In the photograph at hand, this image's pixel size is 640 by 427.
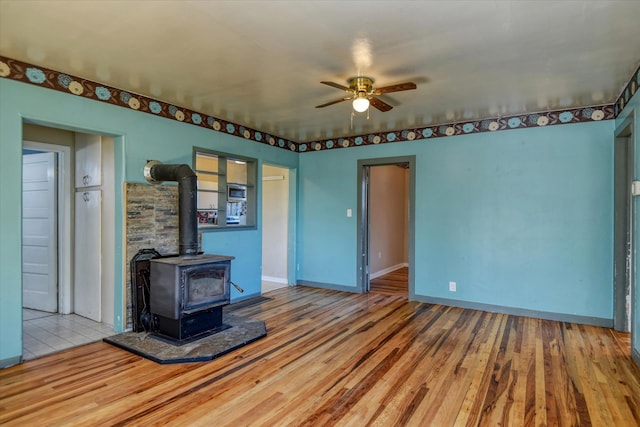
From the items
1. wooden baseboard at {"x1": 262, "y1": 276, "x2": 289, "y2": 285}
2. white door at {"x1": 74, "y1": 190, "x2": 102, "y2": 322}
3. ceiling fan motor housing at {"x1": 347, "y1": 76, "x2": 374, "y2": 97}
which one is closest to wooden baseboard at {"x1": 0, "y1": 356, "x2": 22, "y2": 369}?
white door at {"x1": 74, "y1": 190, "x2": 102, "y2": 322}

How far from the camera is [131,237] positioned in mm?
3721

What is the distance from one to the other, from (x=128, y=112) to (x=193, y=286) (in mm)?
1962

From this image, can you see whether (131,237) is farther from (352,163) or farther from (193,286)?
(352,163)

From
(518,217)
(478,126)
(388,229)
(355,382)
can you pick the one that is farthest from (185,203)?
(388,229)

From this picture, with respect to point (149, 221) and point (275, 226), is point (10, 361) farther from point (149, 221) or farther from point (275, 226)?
point (275, 226)

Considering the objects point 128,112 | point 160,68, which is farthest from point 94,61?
point 128,112

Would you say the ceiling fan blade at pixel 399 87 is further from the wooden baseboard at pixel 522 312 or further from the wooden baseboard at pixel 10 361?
the wooden baseboard at pixel 10 361

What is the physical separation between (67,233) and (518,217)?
18.6ft

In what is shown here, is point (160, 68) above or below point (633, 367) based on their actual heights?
above

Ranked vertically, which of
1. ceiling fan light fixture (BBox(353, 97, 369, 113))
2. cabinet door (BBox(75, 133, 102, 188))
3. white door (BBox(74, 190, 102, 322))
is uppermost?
ceiling fan light fixture (BBox(353, 97, 369, 113))

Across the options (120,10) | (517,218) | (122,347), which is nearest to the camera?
(120,10)

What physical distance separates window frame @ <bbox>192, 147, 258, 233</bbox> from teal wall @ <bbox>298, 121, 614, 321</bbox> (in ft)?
5.84

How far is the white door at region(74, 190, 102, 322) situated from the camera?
407 cm

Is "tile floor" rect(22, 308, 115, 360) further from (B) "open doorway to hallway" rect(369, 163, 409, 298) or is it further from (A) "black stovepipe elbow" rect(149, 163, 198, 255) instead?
(B) "open doorway to hallway" rect(369, 163, 409, 298)
